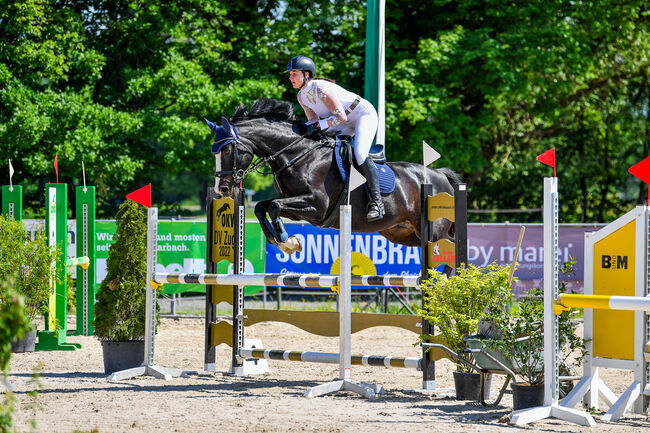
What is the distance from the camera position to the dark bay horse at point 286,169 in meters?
7.12

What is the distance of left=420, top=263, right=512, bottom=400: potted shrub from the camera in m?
5.97

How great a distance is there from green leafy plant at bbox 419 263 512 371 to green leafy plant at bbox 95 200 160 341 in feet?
8.88

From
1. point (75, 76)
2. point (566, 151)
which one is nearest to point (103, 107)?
point (75, 76)

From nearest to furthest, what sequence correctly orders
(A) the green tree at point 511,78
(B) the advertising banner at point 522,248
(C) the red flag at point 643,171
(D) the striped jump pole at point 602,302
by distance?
(D) the striped jump pole at point 602,302 < (C) the red flag at point 643,171 < (B) the advertising banner at point 522,248 < (A) the green tree at point 511,78

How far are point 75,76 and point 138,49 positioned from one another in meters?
1.28

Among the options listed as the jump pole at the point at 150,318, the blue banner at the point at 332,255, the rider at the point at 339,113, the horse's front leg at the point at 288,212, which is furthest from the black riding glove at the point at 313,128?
the blue banner at the point at 332,255

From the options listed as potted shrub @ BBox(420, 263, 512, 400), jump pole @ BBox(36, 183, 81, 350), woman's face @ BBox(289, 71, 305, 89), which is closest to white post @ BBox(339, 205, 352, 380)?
potted shrub @ BBox(420, 263, 512, 400)

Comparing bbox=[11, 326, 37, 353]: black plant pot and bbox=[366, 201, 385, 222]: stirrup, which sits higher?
bbox=[366, 201, 385, 222]: stirrup

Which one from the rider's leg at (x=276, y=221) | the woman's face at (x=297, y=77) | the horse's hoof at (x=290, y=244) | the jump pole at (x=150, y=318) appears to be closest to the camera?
the rider's leg at (x=276, y=221)

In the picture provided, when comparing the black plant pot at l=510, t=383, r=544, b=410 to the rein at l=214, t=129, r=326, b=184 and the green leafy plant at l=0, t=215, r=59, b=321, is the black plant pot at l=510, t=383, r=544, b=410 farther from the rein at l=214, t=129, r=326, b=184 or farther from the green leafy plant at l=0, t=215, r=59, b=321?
the green leafy plant at l=0, t=215, r=59, b=321

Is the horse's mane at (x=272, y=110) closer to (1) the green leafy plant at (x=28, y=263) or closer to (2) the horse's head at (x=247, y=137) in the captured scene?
(2) the horse's head at (x=247, y=137)

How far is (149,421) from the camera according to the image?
525cm

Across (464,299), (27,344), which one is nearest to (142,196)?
(27,344)

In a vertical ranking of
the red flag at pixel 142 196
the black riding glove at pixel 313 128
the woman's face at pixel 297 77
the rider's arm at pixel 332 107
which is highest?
the woman's face at pixel 297 77
